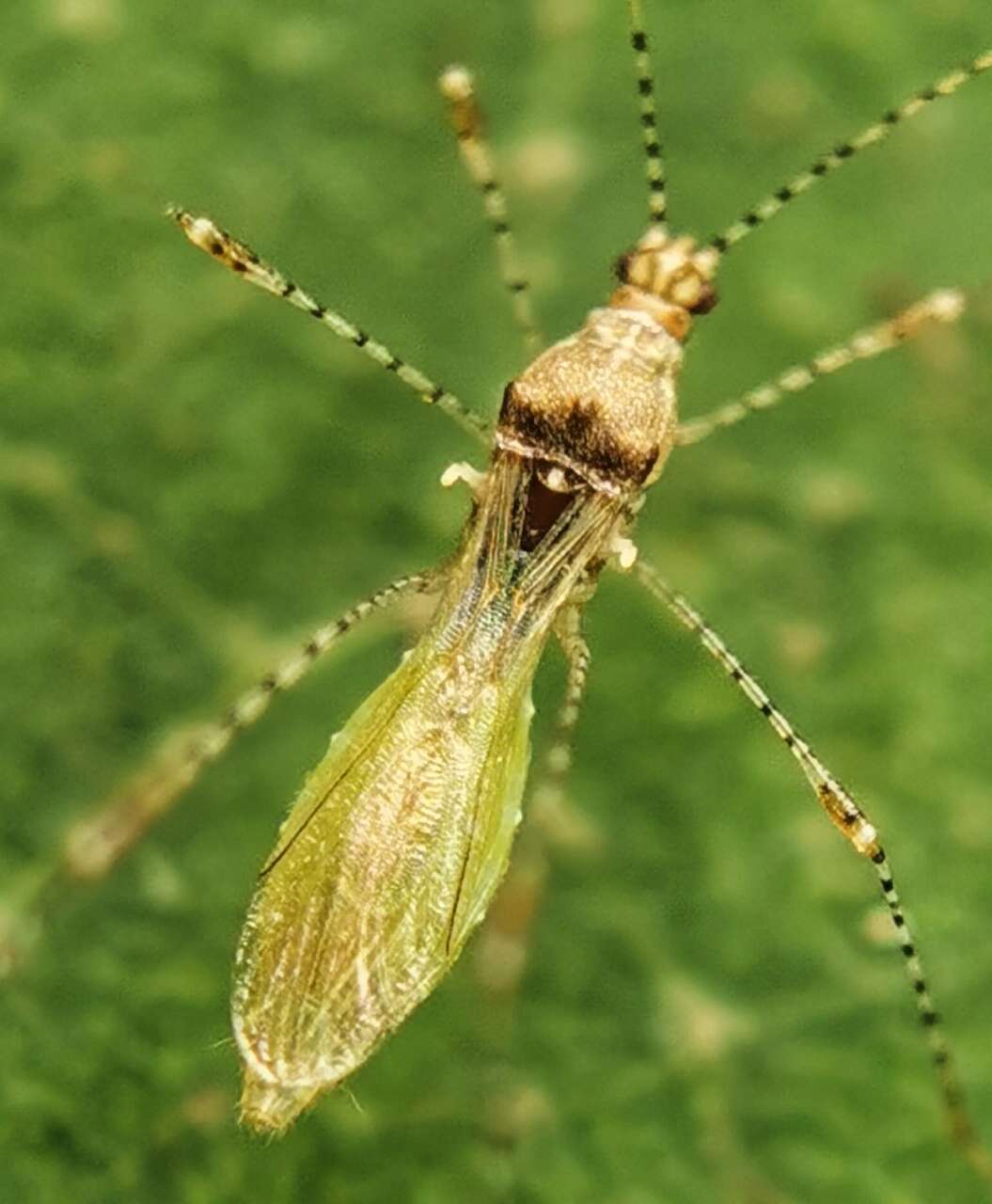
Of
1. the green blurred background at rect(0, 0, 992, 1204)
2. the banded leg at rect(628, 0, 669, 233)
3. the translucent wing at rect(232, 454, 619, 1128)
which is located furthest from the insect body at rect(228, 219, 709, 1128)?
the green blurred background at rect(0, 0, 992, 1204)

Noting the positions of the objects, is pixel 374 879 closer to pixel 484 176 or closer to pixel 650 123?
pixel 484 176

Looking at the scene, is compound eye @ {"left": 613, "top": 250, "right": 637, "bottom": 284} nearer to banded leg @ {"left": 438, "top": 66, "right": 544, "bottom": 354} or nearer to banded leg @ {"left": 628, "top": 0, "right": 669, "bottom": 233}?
banded leg @ {"left": 628, "top": 0, "right": 669, "bottom": 233}

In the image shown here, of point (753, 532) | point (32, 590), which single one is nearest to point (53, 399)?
point (32, 590)

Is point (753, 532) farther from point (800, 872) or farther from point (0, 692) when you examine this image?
point (0, 692)

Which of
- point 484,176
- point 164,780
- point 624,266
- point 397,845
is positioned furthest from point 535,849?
point 484,176

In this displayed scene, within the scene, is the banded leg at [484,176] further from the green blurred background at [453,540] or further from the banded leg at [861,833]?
the banded leg at [861,833]
